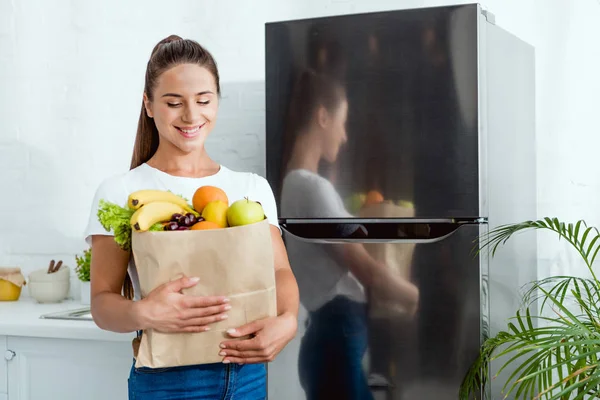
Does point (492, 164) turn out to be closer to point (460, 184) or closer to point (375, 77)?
point (460, 184)

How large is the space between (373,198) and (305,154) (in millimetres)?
228

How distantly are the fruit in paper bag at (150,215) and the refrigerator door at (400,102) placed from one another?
82 centimetres

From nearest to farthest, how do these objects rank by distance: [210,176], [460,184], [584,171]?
[210,176] → [460,184] → [584,171]

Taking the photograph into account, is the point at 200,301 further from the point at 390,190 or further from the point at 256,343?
the point at 390,190

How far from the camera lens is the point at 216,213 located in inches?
50.6

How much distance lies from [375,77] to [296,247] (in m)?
0.51

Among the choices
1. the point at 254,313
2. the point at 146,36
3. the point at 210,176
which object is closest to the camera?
the point at 254,313

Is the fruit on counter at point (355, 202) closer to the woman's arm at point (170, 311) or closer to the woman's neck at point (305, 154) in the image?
the woman's neck at point (305, 154)

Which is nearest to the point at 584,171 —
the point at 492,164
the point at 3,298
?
the point at 492,164

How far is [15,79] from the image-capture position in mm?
3189

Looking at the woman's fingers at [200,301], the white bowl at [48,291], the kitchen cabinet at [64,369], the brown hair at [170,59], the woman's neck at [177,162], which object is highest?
the brown hair at [170,59]

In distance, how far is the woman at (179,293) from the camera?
1.33m

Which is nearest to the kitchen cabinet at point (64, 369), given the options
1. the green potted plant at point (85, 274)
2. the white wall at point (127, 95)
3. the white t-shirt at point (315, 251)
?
the green potted plant at point (85, 274)

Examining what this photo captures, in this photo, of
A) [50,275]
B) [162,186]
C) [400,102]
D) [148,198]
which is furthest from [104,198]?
[50,275]
